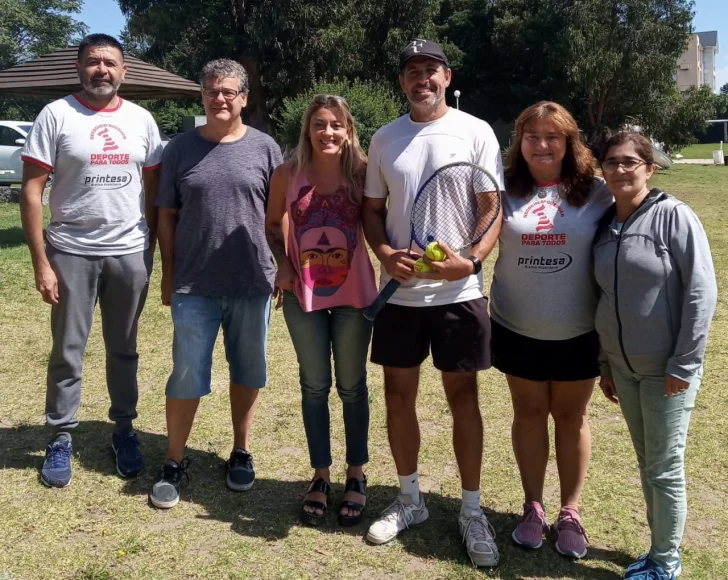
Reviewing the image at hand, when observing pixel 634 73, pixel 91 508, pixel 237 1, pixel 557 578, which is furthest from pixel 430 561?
pixel 634 73

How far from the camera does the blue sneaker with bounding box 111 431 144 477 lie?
423 centimetres

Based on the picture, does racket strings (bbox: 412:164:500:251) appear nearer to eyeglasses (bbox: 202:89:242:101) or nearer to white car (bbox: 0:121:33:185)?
eyeglasses (bbox: 202:89:242:101)

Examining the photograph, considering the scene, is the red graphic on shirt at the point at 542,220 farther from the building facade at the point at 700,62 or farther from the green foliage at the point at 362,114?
the building facade at the point at 700,62

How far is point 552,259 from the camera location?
10.4 ft

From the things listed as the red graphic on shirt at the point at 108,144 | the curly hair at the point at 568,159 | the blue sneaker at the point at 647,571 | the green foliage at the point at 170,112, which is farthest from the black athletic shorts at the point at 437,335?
the green foliage at the point at 170,112

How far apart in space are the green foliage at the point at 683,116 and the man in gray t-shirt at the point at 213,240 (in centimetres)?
3455

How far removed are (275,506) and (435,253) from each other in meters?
1.78

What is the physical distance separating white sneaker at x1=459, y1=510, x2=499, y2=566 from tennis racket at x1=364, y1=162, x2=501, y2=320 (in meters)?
1.13

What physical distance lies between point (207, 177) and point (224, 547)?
1.86 m

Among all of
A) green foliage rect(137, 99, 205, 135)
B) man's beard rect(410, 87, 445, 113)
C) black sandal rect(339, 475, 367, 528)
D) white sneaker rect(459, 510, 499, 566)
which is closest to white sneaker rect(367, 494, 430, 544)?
black sandal rect(339, 475, 367, 528)

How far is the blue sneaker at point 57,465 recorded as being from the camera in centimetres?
408

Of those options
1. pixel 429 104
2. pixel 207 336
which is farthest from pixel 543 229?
pixel 207 336

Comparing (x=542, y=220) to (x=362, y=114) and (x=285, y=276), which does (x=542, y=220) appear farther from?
(x=362, y=114)

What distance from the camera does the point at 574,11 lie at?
111 feet
